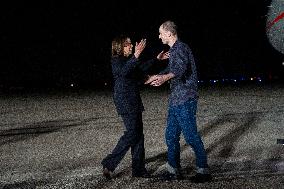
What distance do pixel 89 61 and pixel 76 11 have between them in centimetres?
834

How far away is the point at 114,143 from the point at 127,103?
2780 millimetres

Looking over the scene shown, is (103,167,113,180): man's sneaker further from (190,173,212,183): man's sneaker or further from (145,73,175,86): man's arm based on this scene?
(145,73,175,86): man's arm

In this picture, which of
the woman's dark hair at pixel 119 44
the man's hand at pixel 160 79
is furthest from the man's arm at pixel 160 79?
the woman's dark hair at pixel 119 44

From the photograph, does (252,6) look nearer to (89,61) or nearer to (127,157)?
(89,61)

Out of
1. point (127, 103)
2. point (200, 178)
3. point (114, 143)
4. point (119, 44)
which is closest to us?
point (200, 178)

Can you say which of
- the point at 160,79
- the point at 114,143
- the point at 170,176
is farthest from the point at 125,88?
the point at 114,143

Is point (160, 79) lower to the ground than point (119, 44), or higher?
lower

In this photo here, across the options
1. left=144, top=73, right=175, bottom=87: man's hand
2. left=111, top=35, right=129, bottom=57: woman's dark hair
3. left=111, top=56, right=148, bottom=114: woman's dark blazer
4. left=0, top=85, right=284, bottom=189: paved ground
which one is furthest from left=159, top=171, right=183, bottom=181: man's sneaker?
left=111, top=35, right=129, bottom=57: woman's dark hair

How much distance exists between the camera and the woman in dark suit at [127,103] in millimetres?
5516

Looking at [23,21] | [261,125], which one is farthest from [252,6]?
[261,125]

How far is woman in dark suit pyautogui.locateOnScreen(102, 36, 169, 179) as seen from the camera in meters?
5.52

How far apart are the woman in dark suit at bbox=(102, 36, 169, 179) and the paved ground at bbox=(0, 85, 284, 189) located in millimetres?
221

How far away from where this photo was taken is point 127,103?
5.52 m

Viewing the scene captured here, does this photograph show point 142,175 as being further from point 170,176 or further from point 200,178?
point 200,178
